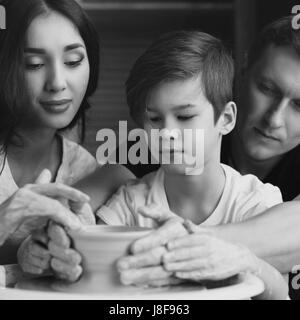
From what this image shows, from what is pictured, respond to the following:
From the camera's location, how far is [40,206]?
3.71 ft

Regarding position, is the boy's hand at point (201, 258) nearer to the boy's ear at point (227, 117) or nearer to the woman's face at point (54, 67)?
the boy's ear at point (227, 117)

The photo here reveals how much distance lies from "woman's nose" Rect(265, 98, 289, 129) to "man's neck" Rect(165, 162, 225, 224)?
18cm

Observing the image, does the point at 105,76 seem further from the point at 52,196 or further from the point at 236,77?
the point at 52,196

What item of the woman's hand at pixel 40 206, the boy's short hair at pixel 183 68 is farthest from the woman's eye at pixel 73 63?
the woman's hand at pixel 40 206

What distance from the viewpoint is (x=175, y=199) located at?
1.43 m

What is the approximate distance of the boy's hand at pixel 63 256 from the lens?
1100 mm

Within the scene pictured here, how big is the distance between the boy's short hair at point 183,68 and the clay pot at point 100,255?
33 cm

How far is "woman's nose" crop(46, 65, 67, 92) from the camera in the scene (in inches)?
56.7

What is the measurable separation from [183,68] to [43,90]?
1.13ft

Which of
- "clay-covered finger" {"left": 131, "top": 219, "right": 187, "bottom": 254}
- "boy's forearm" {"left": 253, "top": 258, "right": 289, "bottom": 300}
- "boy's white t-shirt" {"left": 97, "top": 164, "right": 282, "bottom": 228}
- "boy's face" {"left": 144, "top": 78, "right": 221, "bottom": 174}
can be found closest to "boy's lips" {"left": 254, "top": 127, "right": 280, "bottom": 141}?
"boy's white t-shirt" {"left": 97, "top": 164, "right": 282, "bottom": 228}

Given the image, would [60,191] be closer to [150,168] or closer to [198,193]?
[198,193]
